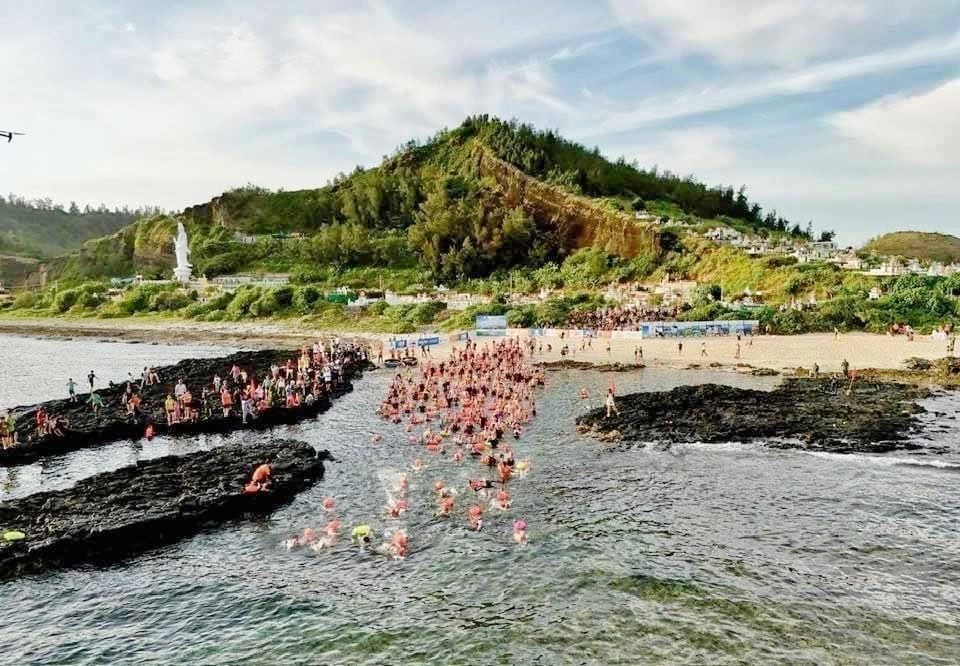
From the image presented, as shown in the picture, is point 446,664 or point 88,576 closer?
point 446,664

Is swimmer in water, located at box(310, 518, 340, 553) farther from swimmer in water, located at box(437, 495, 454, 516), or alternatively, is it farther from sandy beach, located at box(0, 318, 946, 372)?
sandy beach, located at box(0, 318, 946, 372)

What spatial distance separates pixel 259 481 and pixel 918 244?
523ft

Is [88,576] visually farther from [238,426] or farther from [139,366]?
[139,366]

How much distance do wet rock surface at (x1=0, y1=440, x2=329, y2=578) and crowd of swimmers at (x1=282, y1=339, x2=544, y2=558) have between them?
308cm

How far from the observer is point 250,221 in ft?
475

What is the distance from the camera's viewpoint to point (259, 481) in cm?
2355

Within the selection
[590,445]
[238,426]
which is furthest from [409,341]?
[590,445]

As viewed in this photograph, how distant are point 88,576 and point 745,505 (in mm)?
19084

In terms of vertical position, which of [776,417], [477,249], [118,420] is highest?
[477,249]

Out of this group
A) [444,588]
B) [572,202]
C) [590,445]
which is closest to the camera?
[444,588]

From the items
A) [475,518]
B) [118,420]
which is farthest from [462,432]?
[118,420]

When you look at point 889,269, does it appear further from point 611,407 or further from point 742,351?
point 611,407

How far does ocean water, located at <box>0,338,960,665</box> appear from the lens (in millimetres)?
15070

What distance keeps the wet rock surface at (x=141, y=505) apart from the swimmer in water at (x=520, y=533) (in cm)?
803
